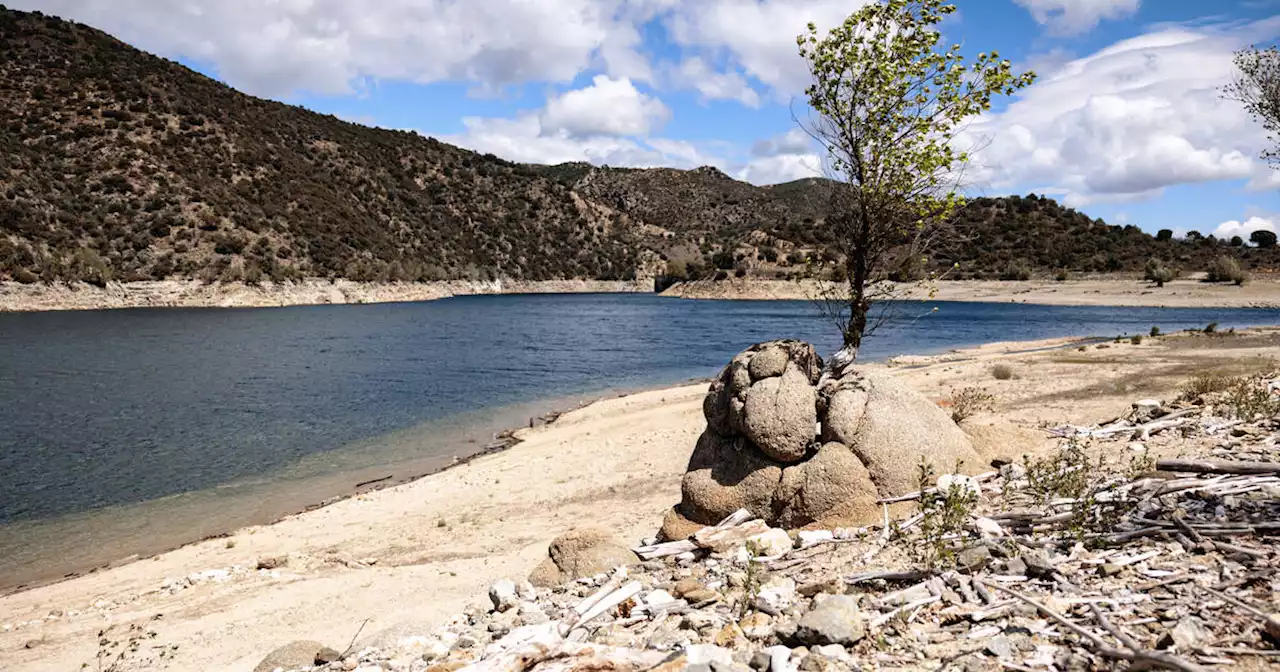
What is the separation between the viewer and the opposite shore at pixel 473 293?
67438mm

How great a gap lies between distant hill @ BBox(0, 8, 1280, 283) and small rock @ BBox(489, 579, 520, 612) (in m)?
47.2

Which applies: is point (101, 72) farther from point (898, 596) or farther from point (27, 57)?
point (898, 596)

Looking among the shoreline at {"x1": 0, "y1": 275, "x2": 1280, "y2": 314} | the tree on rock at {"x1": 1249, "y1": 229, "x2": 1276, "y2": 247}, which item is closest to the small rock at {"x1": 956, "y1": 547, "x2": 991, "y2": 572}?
the shoreline at {"x1": 0, "y1": 275, "x2": 1280, "y2": 314}

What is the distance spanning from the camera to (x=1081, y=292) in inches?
3585

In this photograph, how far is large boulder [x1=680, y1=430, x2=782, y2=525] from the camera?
9.01m

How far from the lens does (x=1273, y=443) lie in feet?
26.5

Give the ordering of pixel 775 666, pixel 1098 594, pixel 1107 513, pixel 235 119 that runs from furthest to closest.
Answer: pixel 235 119, pixel 1107 513, pixel 1098 594, pixel 775 666

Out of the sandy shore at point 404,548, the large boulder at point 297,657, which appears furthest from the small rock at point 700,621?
the large boulder at point 297,657

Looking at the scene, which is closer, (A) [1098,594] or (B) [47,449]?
(A) [1098,594]

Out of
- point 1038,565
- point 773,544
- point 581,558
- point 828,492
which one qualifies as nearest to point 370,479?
point 581,558

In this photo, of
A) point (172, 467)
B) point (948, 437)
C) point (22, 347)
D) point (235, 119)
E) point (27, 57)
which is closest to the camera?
point (948, 437)

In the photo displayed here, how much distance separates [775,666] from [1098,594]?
2265mm

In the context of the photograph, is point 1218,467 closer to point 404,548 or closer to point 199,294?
point 404,548

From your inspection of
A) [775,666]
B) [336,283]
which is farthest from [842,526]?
[336,283]
